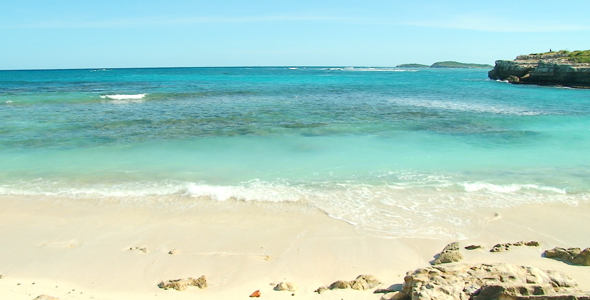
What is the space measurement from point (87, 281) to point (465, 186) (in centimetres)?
839

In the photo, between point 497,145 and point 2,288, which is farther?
point 497,145

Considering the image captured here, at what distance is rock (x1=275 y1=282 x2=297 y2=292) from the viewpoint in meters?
5.30

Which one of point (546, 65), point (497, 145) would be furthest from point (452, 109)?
point (546, 65)

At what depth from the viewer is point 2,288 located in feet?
17.2

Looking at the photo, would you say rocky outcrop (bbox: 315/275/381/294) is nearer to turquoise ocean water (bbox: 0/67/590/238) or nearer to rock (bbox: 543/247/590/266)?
turquoise ocean water (bbox: 0/67/590/238)

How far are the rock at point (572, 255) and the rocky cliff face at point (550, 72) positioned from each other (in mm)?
48310

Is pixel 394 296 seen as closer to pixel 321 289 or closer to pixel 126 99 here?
pixel 321 289

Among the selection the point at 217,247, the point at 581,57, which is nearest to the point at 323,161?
the point at 217,247

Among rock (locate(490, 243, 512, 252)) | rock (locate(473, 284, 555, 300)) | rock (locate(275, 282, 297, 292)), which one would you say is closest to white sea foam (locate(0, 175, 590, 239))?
rock (locate(490, 243, 512, 252))

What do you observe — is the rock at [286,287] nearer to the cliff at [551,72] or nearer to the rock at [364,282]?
the rock at [364,282]

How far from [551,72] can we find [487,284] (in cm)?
5323

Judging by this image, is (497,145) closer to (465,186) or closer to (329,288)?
(465,186)

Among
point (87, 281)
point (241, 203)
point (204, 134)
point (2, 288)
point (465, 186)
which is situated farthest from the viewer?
point (204, 134)

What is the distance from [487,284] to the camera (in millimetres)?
4082
